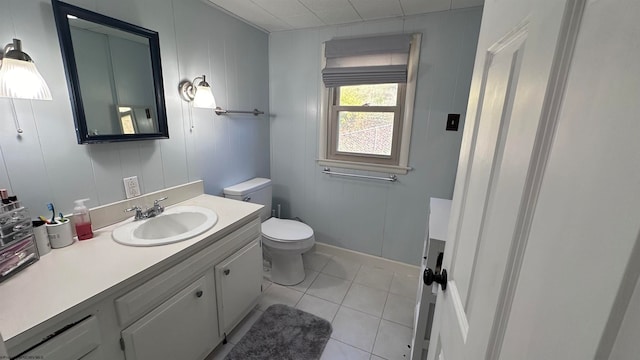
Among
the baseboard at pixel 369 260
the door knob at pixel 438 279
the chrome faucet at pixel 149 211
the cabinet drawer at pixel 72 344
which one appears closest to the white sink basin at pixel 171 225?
the chrome faucet at pixel 149 211

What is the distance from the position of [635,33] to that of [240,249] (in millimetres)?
1674

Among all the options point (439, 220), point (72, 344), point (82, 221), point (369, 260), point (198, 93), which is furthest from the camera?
point (369, 260)

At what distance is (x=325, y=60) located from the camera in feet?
7.56

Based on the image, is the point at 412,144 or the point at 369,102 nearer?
the point at 412,144

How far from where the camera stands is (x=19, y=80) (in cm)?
94

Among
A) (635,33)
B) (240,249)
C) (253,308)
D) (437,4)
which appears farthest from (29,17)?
(437,4)

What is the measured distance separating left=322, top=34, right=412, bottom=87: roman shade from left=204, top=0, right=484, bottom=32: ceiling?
16 centimetres

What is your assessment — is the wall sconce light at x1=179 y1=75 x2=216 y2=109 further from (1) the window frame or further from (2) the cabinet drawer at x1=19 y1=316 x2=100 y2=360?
(2) the cabinet drawer at x1=19 y1=316 x2=100 y2=360

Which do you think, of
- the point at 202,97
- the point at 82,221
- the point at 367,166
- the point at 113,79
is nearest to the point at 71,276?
the point at 82,221

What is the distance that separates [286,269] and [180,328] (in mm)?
1036

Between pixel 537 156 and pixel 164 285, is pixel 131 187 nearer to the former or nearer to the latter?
pixel 164 285

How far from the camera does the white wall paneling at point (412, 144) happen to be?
6.43ft

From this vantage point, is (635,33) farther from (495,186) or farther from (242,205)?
(242,205)

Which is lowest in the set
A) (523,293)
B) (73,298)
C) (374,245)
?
(374,245)
